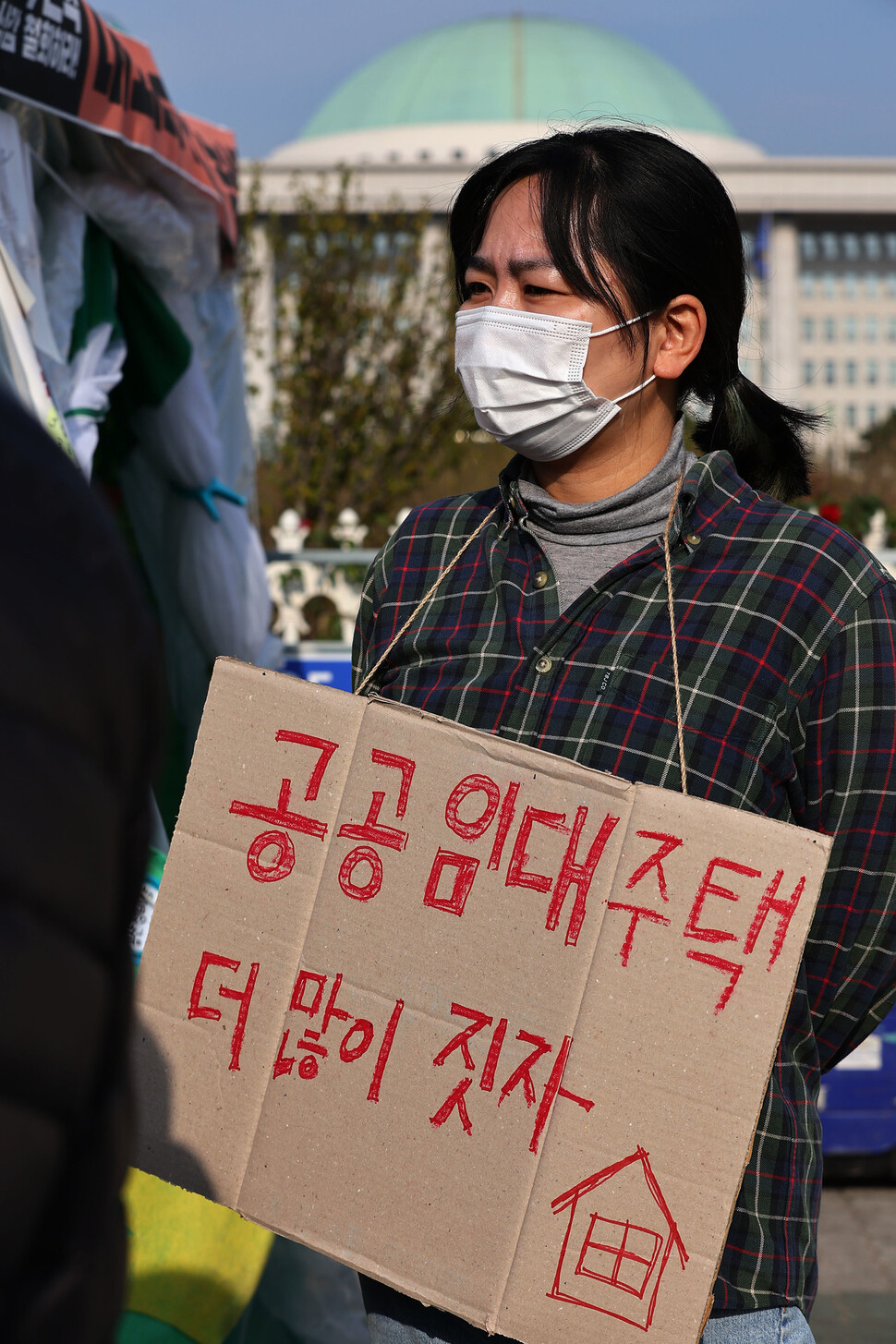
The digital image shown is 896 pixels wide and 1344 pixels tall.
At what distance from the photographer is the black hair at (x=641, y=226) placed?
1570 millimetres

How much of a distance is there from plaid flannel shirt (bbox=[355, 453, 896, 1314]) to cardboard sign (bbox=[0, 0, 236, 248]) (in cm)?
203

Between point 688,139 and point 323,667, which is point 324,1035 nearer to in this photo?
point 323,667

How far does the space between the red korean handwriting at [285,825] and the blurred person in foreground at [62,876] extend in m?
0.82

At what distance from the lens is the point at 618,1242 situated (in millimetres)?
1216

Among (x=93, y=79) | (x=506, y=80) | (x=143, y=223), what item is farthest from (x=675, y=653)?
(x=506, y=80)

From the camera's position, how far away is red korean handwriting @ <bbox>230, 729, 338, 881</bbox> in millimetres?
1399

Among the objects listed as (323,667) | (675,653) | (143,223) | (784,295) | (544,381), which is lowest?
(323,667)

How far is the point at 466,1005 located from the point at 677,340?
0.86 m

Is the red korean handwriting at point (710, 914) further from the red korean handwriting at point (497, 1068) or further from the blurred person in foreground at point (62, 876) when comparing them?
the blurred person in foreground at point (62, 876)

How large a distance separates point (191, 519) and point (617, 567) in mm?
2994

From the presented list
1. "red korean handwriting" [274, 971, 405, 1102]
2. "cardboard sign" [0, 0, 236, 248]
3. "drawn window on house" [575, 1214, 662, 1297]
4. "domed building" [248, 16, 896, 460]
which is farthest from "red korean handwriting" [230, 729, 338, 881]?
"domed building" [248, 16, 896, 460]

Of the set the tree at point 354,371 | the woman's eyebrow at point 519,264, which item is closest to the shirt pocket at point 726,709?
the woman's eyebrow at point 519,264

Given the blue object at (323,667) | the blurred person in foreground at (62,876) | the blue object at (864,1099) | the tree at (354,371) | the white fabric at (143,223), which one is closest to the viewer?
the blurred person in foreground at (62,876)

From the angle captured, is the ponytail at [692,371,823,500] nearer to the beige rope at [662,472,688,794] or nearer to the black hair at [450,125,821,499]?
the black hair at [450,125,821,499]
